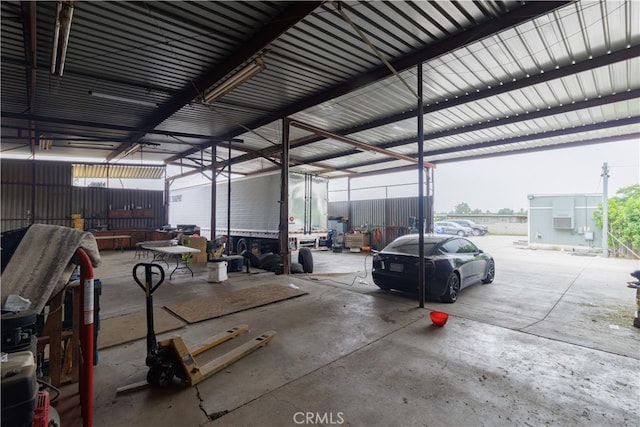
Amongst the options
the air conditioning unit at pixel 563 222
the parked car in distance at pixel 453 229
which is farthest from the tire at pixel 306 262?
the parked car in distance at pixel 453 229

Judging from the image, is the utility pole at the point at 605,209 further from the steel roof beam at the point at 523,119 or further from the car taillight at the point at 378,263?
the car taillight at the point at 378,263

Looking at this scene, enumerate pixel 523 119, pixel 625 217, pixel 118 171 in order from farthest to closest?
1. pixel 118 171
2. pixel 625 217
3. pixel 523 119

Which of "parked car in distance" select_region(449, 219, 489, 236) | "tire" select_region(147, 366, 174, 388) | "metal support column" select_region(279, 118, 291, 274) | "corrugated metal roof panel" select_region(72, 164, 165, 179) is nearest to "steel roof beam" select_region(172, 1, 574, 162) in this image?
"metal support column" select_region(279, 118, 291, 274)

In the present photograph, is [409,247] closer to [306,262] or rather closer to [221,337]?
[306,262]

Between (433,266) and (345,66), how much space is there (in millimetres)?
4435

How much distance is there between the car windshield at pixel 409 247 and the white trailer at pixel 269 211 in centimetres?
515

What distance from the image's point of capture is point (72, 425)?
2.20 m

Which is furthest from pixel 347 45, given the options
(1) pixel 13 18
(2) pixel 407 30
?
(1) pixel 13 18

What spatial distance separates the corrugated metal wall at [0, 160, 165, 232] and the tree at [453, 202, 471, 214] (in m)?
40.4

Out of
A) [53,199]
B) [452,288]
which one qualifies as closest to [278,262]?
[452,288]

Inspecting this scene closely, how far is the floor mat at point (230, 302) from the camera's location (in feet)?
15.9

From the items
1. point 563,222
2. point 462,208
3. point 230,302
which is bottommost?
point 230,302

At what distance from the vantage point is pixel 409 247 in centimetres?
615

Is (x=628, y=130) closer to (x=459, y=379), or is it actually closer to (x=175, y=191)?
(x=459, y=379)
